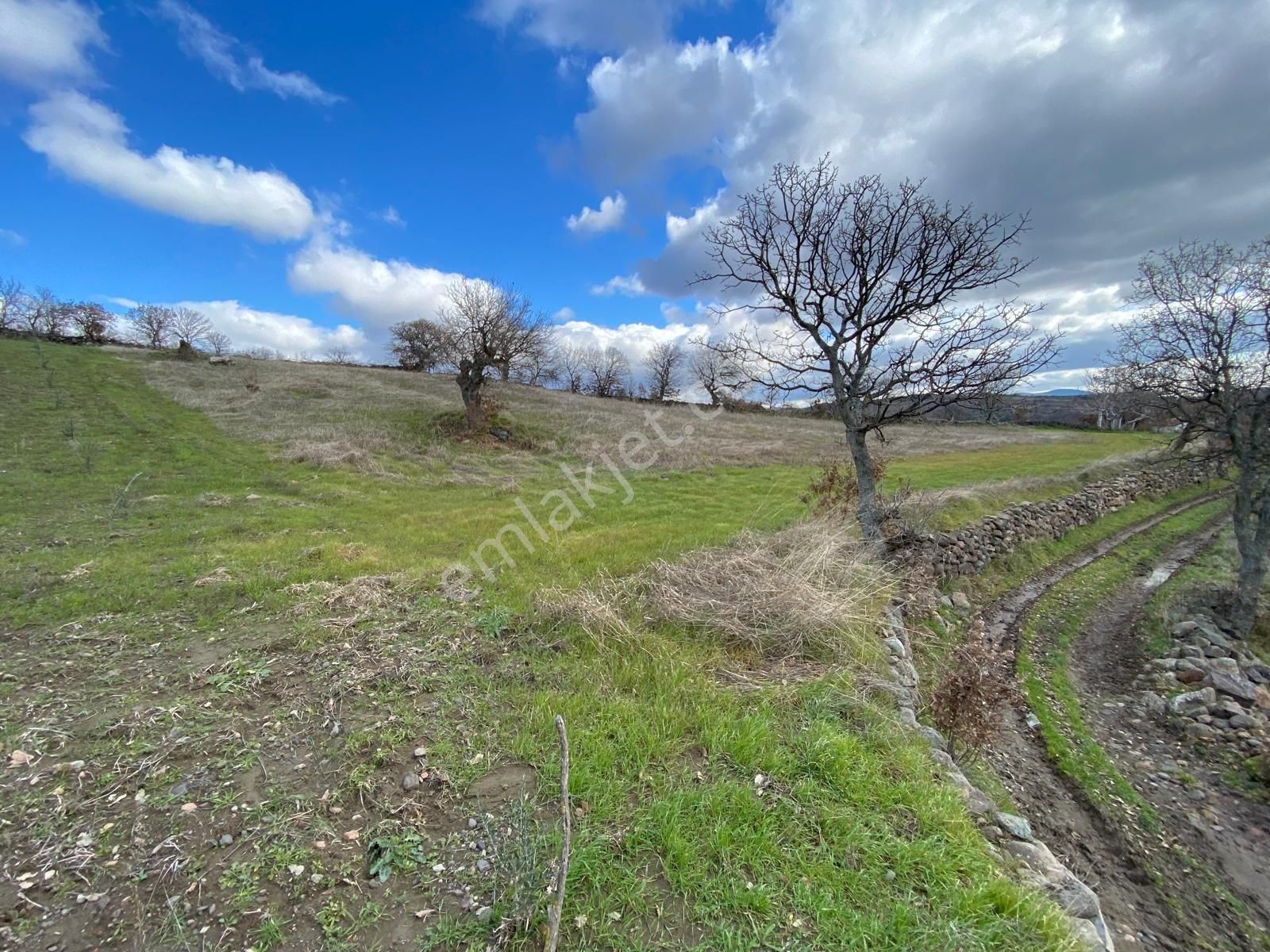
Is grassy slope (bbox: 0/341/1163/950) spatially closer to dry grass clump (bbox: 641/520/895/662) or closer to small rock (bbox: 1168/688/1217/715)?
dry grass clump (bbox: 641/520/895/662)

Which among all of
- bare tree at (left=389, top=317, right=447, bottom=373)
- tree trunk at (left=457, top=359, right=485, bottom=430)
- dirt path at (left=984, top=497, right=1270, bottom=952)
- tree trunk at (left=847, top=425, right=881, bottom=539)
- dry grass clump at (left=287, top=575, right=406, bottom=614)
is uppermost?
bare tree at (left=389, top=317, right=447, bottom=373)

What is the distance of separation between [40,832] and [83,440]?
19.9 m

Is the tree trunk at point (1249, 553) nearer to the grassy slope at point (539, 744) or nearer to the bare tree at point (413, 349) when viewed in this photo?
the grassy slope at point (539, 744)

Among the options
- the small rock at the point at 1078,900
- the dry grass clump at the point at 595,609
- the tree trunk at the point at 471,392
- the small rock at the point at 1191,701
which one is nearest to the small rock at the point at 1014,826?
the small rock at the point at 1078,900

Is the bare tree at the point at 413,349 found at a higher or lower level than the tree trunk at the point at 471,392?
higher

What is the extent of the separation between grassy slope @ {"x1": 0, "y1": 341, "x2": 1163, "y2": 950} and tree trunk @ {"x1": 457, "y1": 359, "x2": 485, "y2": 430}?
599 inches

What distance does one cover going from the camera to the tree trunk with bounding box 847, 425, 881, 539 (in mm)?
8797

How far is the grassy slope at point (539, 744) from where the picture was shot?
2521 millimetres

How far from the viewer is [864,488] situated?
29.9 feet

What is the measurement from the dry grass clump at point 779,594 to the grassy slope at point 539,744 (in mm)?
376

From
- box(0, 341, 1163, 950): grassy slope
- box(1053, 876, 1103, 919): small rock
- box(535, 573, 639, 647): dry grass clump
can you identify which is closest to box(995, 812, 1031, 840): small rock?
box(1053, 876, 1103, 919): small rock

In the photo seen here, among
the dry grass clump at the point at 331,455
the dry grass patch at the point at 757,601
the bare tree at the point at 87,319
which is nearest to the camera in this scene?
the dry grass patch at the point at 757,601

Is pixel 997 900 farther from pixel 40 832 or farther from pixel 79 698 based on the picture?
pixel 79 698

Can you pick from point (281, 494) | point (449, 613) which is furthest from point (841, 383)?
point (281, 494)
